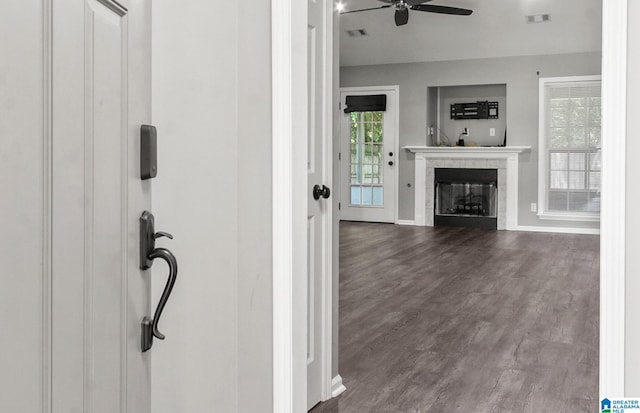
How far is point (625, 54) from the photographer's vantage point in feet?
4.93

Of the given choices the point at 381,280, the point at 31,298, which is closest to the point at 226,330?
the point at 31,298

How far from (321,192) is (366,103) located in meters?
8.12

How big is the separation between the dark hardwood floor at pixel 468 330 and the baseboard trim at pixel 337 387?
0.03 meters

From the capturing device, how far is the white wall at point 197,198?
1.41 meters

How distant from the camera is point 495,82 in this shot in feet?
32.1

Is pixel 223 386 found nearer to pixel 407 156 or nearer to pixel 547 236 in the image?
pixel 547 236

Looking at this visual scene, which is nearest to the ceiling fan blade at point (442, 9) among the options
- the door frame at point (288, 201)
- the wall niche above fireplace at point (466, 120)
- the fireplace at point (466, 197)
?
the wall niche above fireplace at point (466, 120)

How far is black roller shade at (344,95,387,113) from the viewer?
1046 cm

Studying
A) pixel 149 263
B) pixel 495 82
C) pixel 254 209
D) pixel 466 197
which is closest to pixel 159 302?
pixel 149 263

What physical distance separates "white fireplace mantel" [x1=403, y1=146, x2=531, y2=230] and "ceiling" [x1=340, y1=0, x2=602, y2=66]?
4.88 feet

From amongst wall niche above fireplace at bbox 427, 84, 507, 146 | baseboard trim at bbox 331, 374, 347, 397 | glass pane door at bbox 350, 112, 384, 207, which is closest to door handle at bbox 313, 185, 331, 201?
baseboard trim at bbox 331, 374, 347, 397

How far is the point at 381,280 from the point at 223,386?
4040 millimetres

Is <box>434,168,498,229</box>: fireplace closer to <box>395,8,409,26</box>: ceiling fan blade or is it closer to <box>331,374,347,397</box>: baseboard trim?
<box>395,8,409,26</box>: ceiling fan blade

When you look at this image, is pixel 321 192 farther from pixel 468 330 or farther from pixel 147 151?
pixel 468 330
